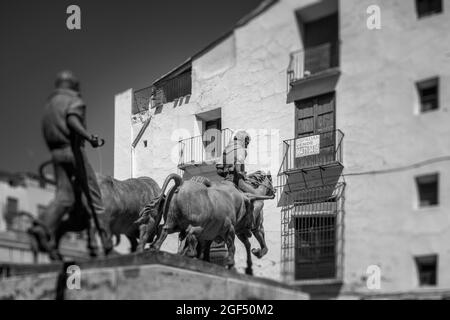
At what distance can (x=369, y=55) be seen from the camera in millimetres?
16469

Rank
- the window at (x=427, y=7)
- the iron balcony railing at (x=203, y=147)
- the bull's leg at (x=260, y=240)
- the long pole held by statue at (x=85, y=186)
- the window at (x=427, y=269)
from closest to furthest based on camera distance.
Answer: the long pole held by statue at (x=85, y=186)
the window at (x=427, y=269)
the bull's leg at (x=260, y=240)
the window at (x=427, y=7)
the iron balcony railing at (x=203, y=147)

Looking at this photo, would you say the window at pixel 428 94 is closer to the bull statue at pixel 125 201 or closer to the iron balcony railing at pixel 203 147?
the iron balcony railing at pixel 203 147

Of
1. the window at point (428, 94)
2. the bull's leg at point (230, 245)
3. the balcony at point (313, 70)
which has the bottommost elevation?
the bull's leg at point (230, 245)

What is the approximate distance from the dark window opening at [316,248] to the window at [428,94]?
283 centimetres

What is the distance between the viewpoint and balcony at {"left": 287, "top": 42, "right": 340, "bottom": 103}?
17.0 meters

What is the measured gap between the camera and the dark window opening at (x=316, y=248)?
16.5 metres

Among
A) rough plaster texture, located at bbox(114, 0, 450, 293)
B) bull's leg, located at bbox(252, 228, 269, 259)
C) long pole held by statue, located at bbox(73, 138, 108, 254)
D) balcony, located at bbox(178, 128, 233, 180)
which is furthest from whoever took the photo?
balcony, located at bbox(178, 128, 233, 180)

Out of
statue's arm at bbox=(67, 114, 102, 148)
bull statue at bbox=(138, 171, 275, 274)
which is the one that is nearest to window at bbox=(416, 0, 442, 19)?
bull statue at bbox=(138, 171, 275, 274)

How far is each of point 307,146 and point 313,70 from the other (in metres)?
1.57

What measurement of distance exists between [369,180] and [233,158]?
2963 mm

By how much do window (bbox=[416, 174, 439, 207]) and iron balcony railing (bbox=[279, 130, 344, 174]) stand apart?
6.08 ft

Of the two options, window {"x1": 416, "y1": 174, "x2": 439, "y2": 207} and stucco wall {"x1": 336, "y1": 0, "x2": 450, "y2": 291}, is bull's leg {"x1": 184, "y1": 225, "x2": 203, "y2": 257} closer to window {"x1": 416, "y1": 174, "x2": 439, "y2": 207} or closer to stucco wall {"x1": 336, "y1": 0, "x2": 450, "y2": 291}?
stucco wall {"x1": 336, "y1": 0, "x2": 450, "y2": 291}

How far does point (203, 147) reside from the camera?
1880 cm

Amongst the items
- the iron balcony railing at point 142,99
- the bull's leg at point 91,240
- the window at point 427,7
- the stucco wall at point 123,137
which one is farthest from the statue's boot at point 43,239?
the window at point 427,7
